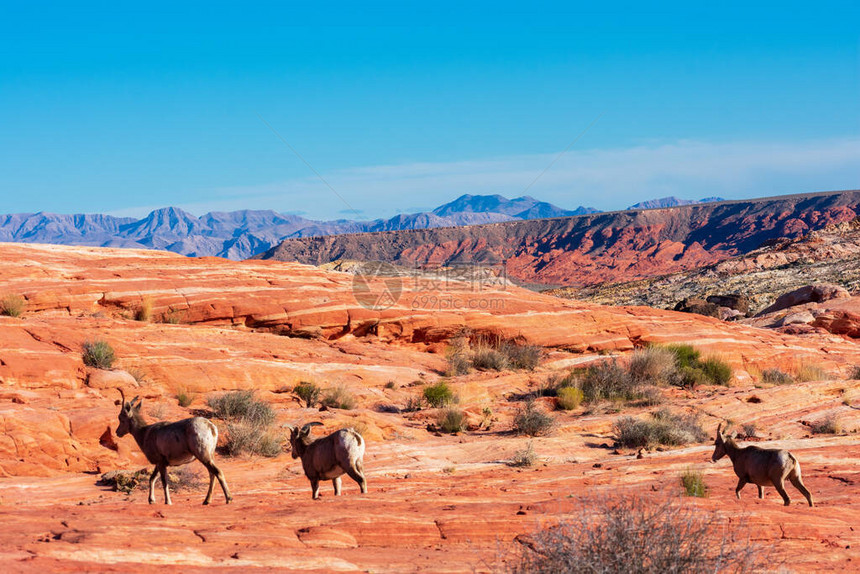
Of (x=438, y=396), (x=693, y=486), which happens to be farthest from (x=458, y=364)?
(x=693, y=486)

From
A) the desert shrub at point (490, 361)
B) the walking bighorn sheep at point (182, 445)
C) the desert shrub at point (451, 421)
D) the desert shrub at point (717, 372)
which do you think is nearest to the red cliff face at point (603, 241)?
the desert shrub at point (717, 372)

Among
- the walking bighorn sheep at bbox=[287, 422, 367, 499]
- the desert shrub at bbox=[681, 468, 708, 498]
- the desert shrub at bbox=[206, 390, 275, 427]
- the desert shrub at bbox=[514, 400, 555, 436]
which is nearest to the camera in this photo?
the walking bighorn sheep at bbox=[287, 422, 367, 499]

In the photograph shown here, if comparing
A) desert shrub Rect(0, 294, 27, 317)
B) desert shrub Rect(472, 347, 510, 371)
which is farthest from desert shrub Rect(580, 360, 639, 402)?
desert shrub Rect(0, 294, 27, 317)

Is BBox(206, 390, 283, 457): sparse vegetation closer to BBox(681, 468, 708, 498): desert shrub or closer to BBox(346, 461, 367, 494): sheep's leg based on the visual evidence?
BBox(346, 461, 367, 494): sheep's leg

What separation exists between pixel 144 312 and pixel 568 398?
11942 mm

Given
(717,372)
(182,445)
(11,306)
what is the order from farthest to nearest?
(717,372) < (11,306) < (182,445)

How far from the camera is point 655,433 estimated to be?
47.4ft

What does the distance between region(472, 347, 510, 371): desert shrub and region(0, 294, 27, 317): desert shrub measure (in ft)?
41.4

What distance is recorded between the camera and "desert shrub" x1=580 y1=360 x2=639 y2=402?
18784mm

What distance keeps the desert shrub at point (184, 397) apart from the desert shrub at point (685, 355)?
14.3 m

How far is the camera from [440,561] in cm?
Result: 634

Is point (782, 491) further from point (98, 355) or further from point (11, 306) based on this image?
point (11, 306)

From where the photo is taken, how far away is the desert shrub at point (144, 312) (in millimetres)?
19172

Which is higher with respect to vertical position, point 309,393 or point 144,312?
point 144,312
